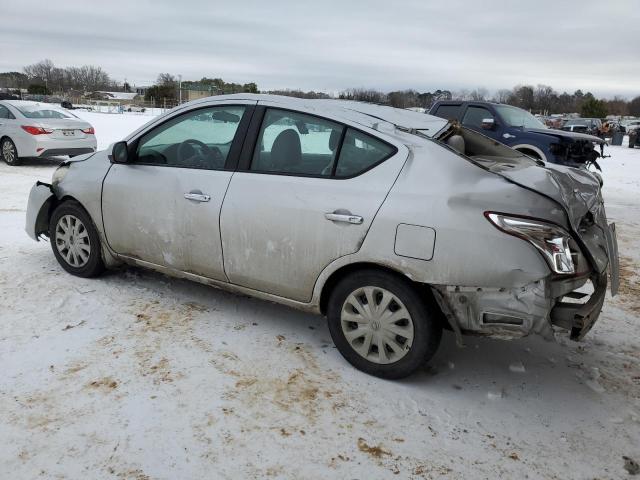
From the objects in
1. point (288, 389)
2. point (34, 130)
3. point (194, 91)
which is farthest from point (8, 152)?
point (194, 91)

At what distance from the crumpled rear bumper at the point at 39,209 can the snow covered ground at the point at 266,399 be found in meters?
0.64

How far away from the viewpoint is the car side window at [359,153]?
10.4 ft

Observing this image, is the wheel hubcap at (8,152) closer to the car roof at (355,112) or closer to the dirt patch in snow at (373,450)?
the car roof at (355,112)

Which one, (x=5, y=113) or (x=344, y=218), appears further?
(x=5, y=113)

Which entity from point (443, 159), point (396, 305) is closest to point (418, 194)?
point (443, 159)

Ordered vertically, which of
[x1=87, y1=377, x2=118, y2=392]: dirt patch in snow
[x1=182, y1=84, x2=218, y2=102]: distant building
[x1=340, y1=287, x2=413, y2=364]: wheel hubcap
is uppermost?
[x1=182, y1=84, x2=218, y2=102]: distant building

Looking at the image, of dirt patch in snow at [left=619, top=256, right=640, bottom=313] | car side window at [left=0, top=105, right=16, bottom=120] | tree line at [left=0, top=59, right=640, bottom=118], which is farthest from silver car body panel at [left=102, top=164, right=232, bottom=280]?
tree line at [left=0, top=59, right=640, bottom=118]

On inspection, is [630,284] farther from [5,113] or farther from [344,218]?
[5,113]

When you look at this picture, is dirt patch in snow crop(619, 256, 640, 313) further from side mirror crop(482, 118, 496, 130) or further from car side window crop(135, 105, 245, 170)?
side mirror crop(482, 118, 496, 130)

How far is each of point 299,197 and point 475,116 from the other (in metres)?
8.99

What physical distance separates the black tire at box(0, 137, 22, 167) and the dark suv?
9044mm

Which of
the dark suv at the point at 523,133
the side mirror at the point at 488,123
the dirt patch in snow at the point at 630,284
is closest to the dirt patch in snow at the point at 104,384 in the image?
the dirt patch in snow at the point at 630,284

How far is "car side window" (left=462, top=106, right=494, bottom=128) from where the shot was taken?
36.7 ft

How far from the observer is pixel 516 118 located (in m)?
11.2
